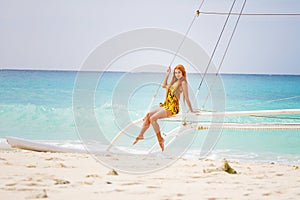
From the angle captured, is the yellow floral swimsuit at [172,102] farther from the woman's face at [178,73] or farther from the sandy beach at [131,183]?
the sandy beach at [131,183]

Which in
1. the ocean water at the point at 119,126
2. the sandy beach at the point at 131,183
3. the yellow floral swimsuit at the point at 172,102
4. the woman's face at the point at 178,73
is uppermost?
the ocean water at the point at 119,126

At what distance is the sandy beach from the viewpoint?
3.16 meters

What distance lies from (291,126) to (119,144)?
14.5 ft

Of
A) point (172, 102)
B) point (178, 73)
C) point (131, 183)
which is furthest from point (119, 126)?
point (131, 183)

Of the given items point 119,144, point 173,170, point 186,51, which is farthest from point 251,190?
point 119,144

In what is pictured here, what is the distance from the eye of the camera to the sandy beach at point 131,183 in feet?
10.4

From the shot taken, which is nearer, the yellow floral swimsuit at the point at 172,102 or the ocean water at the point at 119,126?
the yellow floral swimsuit at the point at 172,102

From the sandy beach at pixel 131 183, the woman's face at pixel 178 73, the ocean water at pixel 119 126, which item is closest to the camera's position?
the sandy beach at pixel 131 183

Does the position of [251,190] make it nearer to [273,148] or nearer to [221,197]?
[221,197]

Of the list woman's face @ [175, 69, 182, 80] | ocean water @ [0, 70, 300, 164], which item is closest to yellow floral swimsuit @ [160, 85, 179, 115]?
woman's face @ [175, 69, 182, 80]

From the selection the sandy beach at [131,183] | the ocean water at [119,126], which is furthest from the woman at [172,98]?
the sandy beach at [131,183]

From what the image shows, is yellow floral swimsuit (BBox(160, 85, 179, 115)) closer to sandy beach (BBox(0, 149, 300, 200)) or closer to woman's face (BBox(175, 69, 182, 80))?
woman's face (BBox(175, 69, 182, 80))

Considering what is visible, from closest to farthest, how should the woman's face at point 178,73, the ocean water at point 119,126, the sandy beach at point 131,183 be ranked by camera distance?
the sandy beach at point 131,183
the woman's face at point 178,73
the ocean water at point 119,126

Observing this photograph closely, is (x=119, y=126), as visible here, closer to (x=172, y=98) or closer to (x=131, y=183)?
(x=172, y=98)
